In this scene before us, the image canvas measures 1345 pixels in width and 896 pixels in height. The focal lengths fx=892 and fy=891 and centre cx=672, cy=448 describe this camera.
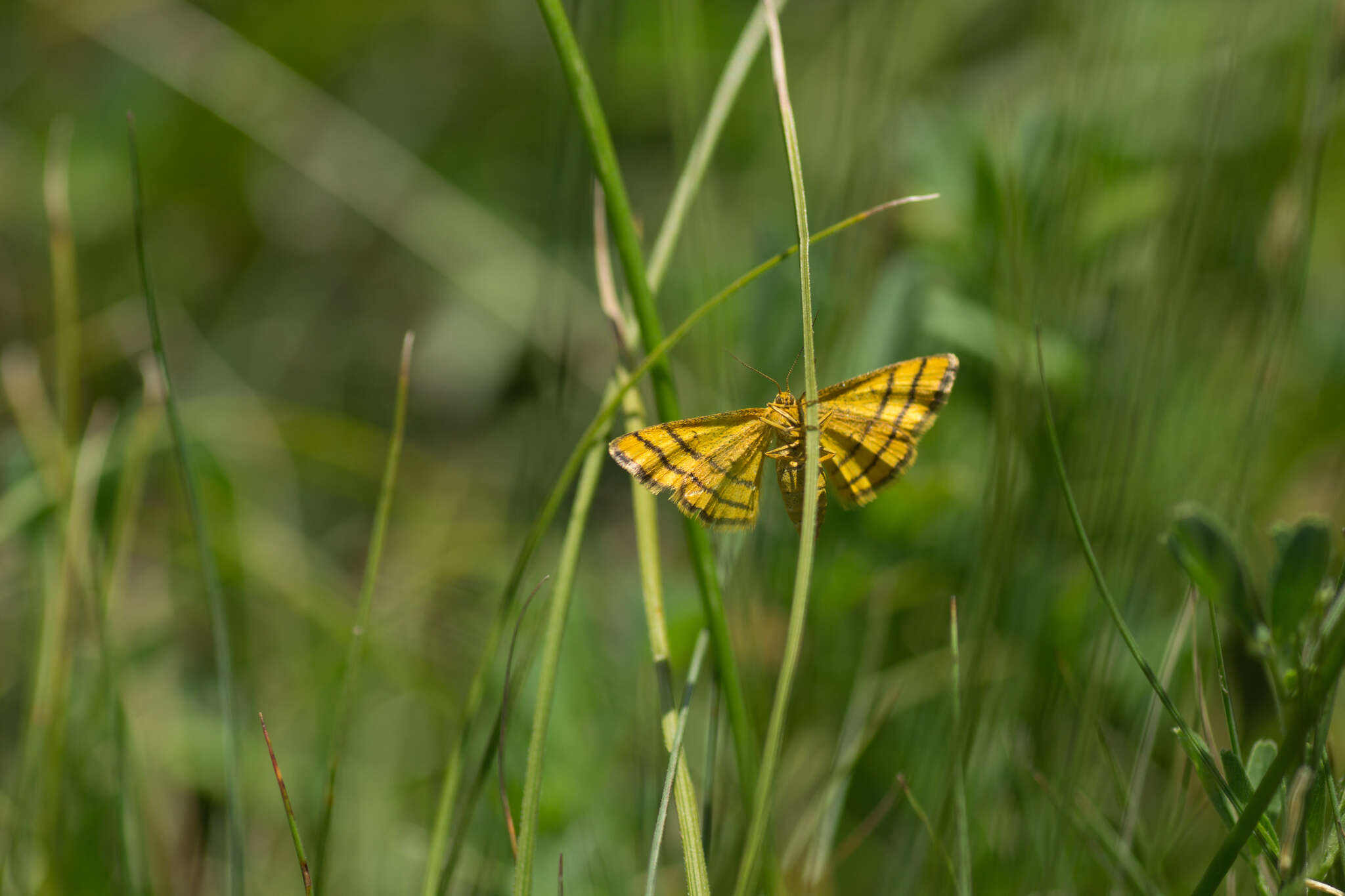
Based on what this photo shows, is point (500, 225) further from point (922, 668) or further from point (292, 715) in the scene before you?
point (922, 668)

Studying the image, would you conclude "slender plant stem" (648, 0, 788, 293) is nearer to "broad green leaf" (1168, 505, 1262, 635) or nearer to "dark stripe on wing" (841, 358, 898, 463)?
"dark stripe on wing" (841, 358, 898, 463)

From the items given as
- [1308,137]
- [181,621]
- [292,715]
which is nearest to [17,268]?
[181,621]

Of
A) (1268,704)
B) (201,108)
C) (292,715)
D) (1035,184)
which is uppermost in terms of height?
(201,108)

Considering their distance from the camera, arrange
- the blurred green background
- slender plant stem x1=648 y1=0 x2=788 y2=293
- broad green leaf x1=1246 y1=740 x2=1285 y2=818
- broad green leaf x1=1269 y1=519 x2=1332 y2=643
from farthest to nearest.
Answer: the blurred green background → slender plant stem x1=648 y1=0 x2=788 y2=293 → broad green leaf x1=1246 y1=740 x2=1285 y2=818 → broad green leaf x1=1269 y1=519 x2=1332 y2=643

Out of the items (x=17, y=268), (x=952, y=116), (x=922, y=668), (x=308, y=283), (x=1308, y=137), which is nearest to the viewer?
(x=1308, y=137)

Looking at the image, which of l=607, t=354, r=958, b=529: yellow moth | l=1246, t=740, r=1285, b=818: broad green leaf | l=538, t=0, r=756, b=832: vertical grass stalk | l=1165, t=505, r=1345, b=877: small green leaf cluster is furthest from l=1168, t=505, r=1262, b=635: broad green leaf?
l=538, t=0, r=756, b=832: vertical grass stalk

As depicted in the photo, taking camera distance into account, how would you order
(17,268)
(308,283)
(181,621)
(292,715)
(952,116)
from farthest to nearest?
(308,283), (17,268), (181,621), (292,715), (952,116)

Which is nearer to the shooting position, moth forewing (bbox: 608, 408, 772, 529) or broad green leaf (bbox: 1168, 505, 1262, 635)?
broad green leaf (bbox: 1168, 505, 1262, 635)

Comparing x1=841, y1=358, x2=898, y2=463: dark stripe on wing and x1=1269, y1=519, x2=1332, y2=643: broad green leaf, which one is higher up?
x1=841, y1=358, x2=898, y2=463: dark stripe on wing
